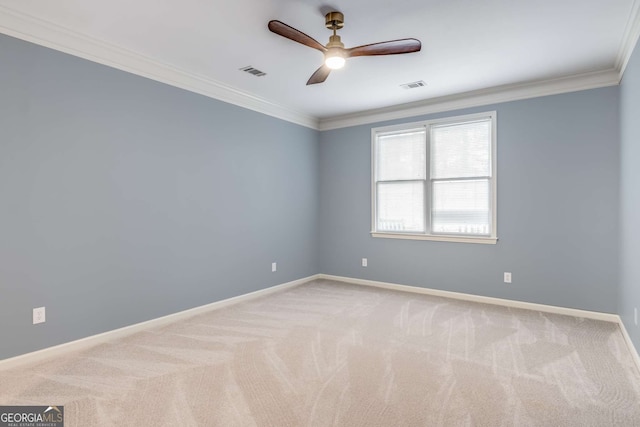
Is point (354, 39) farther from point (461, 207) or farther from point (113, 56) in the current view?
point (461, 207)

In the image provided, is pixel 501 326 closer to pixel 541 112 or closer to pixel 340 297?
pixel 340 297

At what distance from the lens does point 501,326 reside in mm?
3545

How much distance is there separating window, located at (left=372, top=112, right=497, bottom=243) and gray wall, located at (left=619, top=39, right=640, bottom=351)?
126cm

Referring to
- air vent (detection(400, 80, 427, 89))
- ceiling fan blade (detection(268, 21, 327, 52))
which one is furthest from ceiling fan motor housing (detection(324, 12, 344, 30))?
air vent (detection(400, 80, 427, 89))

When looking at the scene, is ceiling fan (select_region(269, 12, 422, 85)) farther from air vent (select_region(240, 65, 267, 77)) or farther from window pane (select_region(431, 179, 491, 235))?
window pane (select_region(431, 179, 491, 235))

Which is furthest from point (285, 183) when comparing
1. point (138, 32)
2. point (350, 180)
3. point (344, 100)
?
point (138, 32)

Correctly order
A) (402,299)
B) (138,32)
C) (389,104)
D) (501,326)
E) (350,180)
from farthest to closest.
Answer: (350,180)
(389,104)
(402,299)
(501,326)
(138,32)

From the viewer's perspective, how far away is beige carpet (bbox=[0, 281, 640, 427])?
2029mm

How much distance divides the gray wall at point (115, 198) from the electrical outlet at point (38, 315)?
0.14ft

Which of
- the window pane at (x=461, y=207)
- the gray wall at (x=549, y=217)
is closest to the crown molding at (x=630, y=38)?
the gray wall at (x=549, y=217)

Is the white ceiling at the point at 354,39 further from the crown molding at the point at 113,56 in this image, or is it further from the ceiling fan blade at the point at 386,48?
the ceiling fan blade at the point at 386,48

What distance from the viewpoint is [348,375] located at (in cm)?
250

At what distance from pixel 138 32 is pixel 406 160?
3627mm

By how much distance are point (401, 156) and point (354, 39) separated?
2.42 meters
